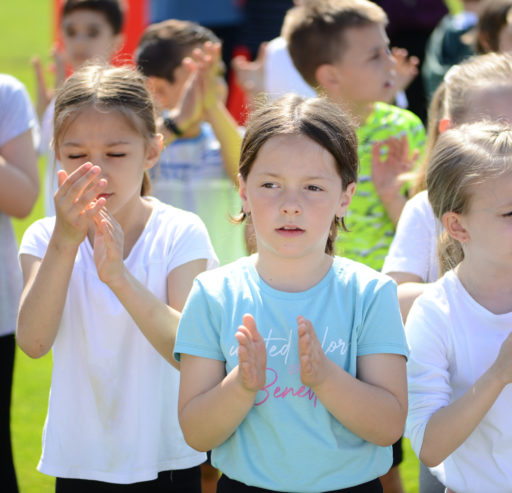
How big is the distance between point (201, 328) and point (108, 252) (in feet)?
1.14

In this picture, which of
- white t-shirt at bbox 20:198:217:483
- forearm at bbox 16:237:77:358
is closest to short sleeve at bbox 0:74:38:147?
white t-shirt at bbox 20:198:217:483

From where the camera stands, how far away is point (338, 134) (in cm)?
216

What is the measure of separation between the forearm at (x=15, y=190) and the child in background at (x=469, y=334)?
1.57 meters

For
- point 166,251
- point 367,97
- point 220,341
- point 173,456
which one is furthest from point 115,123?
point 367,97

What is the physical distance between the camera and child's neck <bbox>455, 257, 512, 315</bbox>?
214cm

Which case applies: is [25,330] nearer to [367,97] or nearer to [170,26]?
[367,97]

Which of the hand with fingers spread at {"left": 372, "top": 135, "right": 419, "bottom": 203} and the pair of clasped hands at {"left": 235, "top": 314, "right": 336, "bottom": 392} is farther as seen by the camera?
the hand with fingers spread at {"left": 372, "top": 135, "right": 419, "bottom": 203}

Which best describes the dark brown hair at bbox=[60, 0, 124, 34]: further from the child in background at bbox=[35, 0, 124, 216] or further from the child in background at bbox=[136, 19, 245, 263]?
the child in background at bbox=[136, 19, 245, 263]

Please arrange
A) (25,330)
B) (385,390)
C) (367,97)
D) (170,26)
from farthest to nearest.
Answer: (170,26), (367,97), (25,330), (385,390)

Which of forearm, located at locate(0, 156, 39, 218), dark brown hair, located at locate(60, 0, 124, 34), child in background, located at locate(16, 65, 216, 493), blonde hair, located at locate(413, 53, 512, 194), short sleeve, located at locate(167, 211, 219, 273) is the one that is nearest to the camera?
child in background, located at locate(16, 65, 216, 493)

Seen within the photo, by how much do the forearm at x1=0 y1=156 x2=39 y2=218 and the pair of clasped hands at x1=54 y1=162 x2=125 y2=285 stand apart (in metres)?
0.87

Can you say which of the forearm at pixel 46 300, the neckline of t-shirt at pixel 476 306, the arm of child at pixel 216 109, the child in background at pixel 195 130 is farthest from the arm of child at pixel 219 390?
the arm of child at pixel 216 109

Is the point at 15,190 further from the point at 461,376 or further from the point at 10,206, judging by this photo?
the point at 461,376

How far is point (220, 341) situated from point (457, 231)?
703 mm
